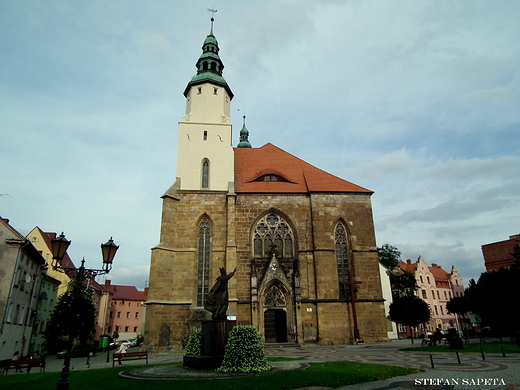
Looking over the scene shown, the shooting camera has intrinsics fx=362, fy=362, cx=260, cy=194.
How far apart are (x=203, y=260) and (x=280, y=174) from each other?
29.0ft

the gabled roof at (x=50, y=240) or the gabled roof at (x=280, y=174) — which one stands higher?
the gabled roof at (x=280, y=174)

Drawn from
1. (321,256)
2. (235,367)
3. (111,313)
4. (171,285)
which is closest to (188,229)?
(171,285)

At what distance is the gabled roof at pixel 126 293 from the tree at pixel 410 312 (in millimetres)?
53294

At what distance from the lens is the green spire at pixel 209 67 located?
29344mm

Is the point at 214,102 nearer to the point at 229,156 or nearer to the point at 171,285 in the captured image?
the point at 229,156

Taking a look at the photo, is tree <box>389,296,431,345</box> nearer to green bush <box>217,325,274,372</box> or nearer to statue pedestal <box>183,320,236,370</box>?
green bush <box>217,325,274,372</box>

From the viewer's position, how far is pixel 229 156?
27.5 m

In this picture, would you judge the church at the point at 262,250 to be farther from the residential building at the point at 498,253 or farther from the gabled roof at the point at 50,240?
the residential building at the point at 498,253

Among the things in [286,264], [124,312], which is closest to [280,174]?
[286,264]

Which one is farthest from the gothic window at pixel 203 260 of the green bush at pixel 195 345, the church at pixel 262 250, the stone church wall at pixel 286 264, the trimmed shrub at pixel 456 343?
the trimmed shrub at pixel 456 343

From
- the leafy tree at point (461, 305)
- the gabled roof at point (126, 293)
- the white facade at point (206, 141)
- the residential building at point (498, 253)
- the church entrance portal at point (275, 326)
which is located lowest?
the church entrance portal at point (275, 326)

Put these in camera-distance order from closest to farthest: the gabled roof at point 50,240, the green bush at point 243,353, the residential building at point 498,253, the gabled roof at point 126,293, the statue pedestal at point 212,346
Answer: the green bush at point 243,353 < the statue pedestal at point 212,346 < the gabled roof at point 50,240 < the residential building at point 498,253 < the gabled roof at point 126,293

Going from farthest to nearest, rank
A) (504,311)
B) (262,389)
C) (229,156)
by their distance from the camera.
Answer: (229,156) → (504,311) → (262,389)

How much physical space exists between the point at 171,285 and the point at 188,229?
3884mm
